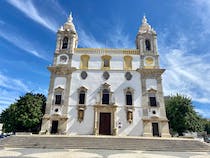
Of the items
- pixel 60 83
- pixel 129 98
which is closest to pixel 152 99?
pixel 129 98

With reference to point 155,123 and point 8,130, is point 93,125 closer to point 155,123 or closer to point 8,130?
point 155,123

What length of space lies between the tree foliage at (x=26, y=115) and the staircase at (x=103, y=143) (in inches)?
304

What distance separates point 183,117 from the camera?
1097 inches

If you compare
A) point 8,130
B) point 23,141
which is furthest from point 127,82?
point 8,130

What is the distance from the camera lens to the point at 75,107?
24.1 meters

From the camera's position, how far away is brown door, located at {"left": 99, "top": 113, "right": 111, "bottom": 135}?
23403 mm

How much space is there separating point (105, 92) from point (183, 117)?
14.0m

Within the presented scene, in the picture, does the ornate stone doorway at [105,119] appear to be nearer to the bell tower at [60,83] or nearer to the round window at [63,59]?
the bell tower at [60,83]

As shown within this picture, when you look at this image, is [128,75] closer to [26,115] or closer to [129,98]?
[129,98]

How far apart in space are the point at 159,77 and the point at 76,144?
16527 mm

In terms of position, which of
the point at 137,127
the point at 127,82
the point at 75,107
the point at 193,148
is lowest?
the point at 193,148

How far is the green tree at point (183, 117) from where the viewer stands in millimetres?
27344

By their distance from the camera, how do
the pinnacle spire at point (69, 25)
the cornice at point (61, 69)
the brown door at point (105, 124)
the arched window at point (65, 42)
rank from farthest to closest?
the pinnacle spire at point (69, 25) → the arched window at point (65, 42) → the cornice at point (61, 69) → the brown door at point (105, 124)

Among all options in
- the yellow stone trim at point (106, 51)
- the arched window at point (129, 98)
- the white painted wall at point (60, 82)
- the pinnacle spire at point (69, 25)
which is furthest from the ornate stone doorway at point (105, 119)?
the pinnacle spire at point (69, 25)
